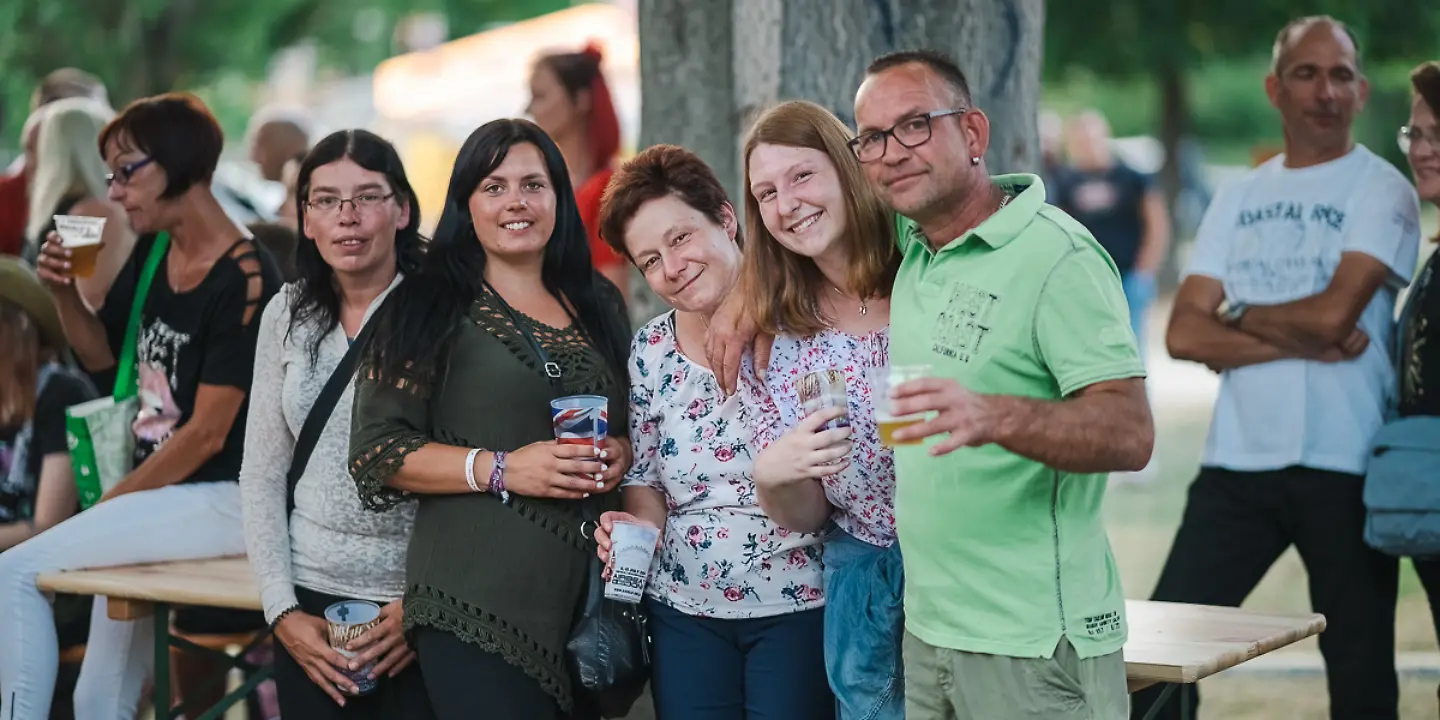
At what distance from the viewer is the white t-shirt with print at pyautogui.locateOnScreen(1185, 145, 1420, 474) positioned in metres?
4.69

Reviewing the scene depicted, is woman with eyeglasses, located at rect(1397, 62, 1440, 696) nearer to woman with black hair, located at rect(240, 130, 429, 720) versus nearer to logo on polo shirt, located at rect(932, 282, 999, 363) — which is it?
logo on polo shirt, located at rect(932, 282, 999, 363)

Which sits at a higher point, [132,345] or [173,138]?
[173,138]

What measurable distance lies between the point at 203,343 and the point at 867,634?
7.76ft

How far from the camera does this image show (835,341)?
3354mm

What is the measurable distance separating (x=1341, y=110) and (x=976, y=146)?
230cm

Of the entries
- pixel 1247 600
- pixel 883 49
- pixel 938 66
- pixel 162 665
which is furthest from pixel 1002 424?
pixel 1247 600

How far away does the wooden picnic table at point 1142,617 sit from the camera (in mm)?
3637

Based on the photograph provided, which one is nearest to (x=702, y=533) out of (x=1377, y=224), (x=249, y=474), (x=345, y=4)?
(x=249, y=474)

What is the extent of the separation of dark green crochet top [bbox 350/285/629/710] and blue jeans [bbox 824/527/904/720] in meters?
0.61

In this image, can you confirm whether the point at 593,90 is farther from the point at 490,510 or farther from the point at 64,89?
the point at 64,89

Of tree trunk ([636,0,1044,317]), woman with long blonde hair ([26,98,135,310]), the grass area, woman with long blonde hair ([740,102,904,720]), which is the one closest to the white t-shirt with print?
tree trunk ([636,0,1044,317])

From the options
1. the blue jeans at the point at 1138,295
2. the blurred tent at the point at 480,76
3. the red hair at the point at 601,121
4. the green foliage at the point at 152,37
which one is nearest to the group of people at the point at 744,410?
the red hair at the point at 601,121

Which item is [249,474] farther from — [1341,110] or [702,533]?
[1341,110]

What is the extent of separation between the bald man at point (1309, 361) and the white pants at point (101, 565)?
9.12 ft
